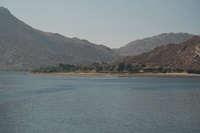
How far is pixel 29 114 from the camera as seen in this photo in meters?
95.3

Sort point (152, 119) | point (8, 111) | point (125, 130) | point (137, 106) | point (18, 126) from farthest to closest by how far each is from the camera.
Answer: point (137, 106) → point (8, 111) → point (152, 119) → point (18, 126) → point (125, 130)

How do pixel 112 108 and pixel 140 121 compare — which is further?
pixel 112 108

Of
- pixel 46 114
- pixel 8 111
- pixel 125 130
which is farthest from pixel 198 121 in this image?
pixel 8 111

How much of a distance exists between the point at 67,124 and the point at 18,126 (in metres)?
10.5

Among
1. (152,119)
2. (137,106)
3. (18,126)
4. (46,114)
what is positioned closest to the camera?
(18,126)

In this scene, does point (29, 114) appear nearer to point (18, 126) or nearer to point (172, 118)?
point (18, 126)

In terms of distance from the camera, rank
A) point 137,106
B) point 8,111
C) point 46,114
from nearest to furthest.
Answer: point 46,114
point 8,111
point 137,106

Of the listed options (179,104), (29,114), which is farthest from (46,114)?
(179,104)

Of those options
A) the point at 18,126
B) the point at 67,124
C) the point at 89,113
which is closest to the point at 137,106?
the point at 89,113

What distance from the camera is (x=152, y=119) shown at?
279 feet

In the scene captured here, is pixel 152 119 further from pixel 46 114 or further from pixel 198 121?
pixel 46 114

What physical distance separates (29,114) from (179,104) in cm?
4637

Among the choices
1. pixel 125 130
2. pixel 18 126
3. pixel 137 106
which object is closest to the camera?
pixel 125 130

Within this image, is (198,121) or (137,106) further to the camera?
(137,106)
